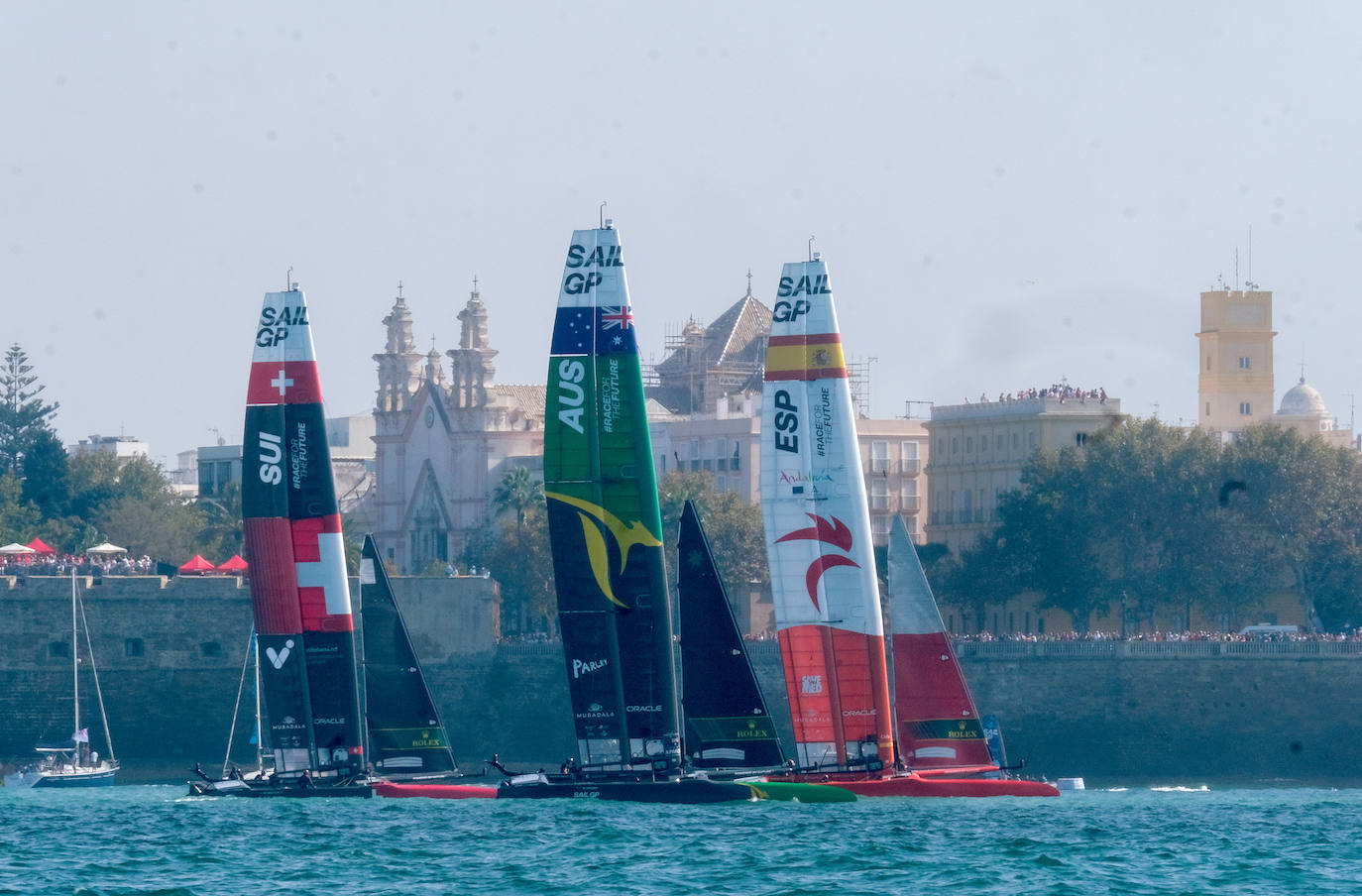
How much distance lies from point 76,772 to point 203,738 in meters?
7.31

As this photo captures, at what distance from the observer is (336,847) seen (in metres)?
52.3

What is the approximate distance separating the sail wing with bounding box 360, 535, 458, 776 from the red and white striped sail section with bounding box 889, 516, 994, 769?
9.19 metres

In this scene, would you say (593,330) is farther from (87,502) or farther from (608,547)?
(87,502)

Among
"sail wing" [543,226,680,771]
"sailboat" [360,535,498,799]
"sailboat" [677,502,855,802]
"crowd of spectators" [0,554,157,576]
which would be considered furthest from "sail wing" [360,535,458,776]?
"crowd of spectators" [0,554,157,576]

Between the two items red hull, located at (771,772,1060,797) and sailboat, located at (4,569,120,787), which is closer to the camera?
red hull, located at (771,772,1060,797)

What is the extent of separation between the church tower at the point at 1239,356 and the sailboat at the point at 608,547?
67.9 meters

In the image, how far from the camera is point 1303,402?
125 metres

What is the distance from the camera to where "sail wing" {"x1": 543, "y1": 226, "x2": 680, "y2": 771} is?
2192 inches

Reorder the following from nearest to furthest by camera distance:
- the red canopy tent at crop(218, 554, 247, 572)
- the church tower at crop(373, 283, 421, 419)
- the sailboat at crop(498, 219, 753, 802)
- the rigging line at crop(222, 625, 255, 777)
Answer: the sailboat at crop(498, 219, 753, 802), the rigging line at crop(222, 625, 255, 777), the red canopy tent at crop(218, 554, 247, 572), the church tower at crop(373, 283, 421, 419)

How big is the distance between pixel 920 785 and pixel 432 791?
9823 mm

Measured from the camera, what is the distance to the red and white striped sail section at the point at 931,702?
6166 centimetres

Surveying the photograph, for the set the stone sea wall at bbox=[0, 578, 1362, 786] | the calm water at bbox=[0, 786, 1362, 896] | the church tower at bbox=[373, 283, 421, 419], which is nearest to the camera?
the calm water at bbox=[0, 786, 1362, 896]

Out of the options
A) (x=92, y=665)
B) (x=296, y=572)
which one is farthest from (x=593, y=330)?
(x=92, y=665)

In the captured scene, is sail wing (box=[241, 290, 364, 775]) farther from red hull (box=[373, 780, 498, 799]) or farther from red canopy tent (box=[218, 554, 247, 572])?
red canopy tent (box=[218, 554, 247, 572])
